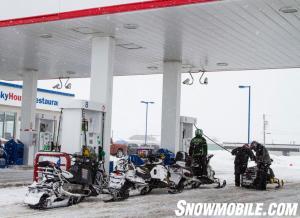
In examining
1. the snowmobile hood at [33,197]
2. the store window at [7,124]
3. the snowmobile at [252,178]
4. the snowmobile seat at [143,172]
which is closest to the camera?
the snowmobile hood at [33,197]

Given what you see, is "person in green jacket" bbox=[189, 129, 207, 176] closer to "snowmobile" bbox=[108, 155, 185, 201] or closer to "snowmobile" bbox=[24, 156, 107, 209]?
"snowmobile" bbox=[108, 155, 185, 201]

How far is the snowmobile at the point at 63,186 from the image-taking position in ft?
32.0

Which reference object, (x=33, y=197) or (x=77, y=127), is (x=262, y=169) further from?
(x=33, y=197)

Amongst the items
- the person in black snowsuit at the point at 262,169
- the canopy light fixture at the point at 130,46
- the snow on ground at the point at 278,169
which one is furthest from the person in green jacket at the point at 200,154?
the canopy light fixture at the point at 130,46

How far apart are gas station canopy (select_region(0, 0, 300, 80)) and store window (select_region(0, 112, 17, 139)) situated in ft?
28.0

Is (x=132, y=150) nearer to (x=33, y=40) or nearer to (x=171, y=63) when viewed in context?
(x=171, y=63)

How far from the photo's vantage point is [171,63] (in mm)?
18422

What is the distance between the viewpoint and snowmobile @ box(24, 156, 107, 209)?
9.74 meters

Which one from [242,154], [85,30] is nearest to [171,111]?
[242,154]

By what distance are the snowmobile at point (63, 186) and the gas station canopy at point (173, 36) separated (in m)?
4.03

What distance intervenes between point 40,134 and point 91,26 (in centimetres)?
1047

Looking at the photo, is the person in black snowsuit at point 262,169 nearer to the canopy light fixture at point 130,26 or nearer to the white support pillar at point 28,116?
the canopy light fixture at point 130,26

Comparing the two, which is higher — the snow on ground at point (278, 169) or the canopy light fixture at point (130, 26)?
the canopy light fixture at point (130, 26)

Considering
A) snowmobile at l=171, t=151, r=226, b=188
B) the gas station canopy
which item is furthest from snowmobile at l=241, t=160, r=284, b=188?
the gas station canopy
